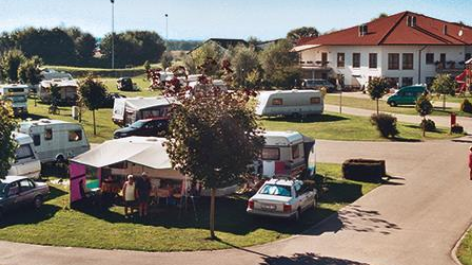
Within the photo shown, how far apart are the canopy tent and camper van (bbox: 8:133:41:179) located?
3282mm

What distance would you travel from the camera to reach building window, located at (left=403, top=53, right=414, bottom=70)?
A: 69.4 metres

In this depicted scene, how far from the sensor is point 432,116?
47.2 metres

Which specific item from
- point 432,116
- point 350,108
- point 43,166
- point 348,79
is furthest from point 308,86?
point 43,166

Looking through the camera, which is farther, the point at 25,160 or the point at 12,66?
the point at 12,66

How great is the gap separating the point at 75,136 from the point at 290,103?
19.4m

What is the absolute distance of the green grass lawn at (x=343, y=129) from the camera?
3769cm

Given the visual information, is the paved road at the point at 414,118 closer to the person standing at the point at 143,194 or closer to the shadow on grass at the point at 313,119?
the shadow on grass at the point at 313,119

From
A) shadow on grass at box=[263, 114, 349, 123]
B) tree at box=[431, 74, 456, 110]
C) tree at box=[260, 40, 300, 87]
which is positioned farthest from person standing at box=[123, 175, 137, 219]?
tree at box=[260, 40, 300, 87]

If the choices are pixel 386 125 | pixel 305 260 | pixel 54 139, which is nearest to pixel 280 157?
pixel 305 260

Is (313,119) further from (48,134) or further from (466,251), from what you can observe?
(466,251)

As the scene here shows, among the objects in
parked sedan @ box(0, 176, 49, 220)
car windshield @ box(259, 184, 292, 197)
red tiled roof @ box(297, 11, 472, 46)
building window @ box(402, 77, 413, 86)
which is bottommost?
parked sedan @ box(0, 176, 49, 220)

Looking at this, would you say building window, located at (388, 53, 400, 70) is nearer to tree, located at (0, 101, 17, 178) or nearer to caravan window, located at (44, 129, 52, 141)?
caravan window, located at (44, 129, 52, 141)

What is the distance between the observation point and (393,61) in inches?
2753

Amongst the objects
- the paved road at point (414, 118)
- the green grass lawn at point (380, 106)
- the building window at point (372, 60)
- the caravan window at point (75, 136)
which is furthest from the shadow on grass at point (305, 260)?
the building window at point (372, 60)
